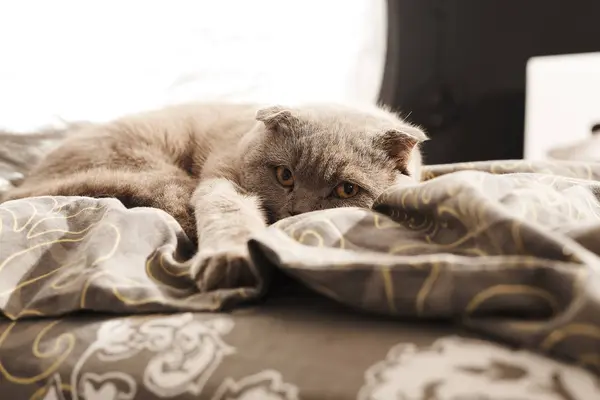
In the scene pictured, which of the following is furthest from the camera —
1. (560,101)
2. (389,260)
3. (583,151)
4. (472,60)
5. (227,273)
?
(472,60)

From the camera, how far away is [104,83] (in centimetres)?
215

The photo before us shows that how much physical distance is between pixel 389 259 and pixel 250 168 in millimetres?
736

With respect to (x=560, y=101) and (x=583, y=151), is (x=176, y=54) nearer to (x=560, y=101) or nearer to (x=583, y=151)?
(x=583, y=151)

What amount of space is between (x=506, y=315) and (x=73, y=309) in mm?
561

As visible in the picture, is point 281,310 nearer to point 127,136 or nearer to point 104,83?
point 127,136

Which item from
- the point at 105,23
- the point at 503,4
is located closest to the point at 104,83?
the point at 105,23

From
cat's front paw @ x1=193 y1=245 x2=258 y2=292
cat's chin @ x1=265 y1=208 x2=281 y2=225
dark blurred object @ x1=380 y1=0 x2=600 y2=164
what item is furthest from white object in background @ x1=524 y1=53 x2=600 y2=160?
cat's front paw @ x1=193 y1=245 x2=258 y2=292

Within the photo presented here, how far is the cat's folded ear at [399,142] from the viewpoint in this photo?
4.26 ft

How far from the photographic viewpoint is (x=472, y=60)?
10.6 feet

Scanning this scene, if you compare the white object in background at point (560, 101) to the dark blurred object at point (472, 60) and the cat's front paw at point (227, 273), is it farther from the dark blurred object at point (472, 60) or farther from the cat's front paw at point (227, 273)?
the cat's front paw at point (227, 273)

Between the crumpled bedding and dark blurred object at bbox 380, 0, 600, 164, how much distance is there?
2.32m

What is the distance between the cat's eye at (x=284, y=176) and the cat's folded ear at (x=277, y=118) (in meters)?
0.10

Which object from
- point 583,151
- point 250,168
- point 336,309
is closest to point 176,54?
point 250,168

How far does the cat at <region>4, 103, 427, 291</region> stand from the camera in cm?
→ 120
